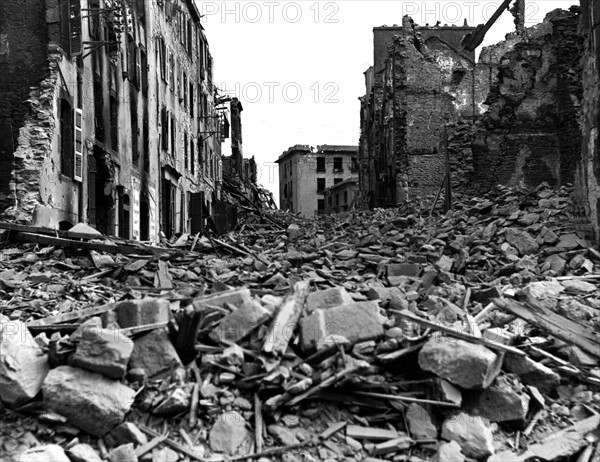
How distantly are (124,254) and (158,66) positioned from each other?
609 inches

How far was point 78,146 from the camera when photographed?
47.4ft

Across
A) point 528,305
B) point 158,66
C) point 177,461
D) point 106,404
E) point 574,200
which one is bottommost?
point 177,461

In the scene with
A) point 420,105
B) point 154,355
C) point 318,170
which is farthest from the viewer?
point 318,170

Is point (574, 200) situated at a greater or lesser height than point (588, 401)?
greater

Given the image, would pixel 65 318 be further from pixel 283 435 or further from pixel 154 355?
pixel 283 435

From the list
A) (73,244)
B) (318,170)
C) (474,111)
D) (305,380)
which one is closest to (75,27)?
(73,244)

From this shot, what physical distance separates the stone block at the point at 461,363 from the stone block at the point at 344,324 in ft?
1.92

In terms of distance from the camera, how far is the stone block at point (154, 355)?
521cm

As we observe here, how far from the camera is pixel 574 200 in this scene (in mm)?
11125

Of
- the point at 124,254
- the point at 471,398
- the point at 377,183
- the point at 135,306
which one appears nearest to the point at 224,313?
the point at 135,306

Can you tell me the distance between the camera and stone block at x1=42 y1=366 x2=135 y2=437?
4.73 meters

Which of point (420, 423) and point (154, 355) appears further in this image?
point (154, 355)

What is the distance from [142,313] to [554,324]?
4152 millimetres

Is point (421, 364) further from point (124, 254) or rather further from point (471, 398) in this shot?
point (124, 254)
